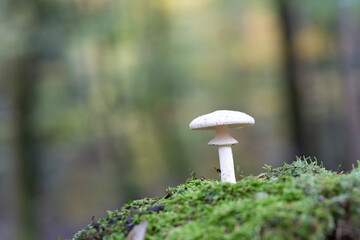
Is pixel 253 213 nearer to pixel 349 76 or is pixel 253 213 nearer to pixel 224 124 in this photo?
pixel 224 124

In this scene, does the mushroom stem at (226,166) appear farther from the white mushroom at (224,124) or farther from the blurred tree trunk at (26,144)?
the blurred tree trunk at (26,144)

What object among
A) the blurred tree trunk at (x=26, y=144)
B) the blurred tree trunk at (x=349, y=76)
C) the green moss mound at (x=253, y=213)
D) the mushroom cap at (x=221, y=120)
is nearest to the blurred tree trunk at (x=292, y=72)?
the blurred tree trunk at (x=349, y=76)

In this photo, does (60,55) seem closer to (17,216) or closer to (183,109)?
(17,216)

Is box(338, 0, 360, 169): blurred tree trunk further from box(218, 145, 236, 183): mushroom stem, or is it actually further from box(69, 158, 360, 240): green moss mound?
box(69, 158, 360, 240): green moss mound

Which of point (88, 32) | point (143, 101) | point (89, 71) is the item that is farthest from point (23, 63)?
point (143, 101)

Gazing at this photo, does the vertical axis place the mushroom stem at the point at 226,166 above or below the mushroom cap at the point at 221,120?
below

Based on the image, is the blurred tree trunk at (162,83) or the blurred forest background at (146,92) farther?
the blurred tree trunk at (162,83)

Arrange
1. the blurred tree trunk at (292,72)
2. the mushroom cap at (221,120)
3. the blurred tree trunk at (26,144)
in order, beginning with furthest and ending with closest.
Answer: the blurred tree trunk at (26,144) → the blurred tree trunk at (292,72) → the mushroom cap at (221,120)
